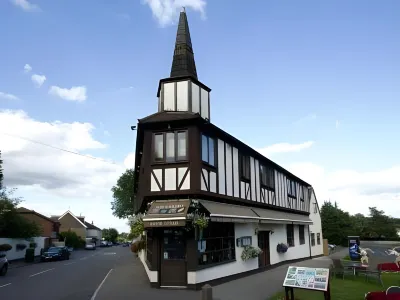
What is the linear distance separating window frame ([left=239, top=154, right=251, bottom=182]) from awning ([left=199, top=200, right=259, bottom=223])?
158 cm

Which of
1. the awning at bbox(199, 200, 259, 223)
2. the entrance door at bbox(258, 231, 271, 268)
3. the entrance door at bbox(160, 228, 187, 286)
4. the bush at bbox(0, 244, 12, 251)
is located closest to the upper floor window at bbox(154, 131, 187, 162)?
the awning at bbox(199, 200, 259, 223)

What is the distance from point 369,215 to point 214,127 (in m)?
79.4

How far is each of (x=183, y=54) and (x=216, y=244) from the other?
9529 millimetres

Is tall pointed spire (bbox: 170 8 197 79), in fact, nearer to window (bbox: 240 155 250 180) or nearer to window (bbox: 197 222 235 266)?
window (bbox: 240 155 250 180)

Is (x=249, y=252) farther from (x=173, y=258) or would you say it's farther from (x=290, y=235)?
(x=290, y=235)

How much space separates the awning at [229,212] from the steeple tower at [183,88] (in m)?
4.46

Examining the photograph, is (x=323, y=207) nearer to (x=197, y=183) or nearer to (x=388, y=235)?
(x=388, y=235)

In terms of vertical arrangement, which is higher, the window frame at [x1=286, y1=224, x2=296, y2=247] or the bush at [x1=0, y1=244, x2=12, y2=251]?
the window frame at [x1=286, y1=224, x2=296, y2=247]

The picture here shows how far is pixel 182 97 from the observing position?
16.9 m

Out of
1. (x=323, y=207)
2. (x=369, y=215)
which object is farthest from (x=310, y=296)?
(x=369, y=215)

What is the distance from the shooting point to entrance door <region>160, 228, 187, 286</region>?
→ 1400 centimetres

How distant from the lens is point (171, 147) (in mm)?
15016

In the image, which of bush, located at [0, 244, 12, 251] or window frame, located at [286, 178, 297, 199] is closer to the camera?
window frame, located at [286, 178, 297, 199]

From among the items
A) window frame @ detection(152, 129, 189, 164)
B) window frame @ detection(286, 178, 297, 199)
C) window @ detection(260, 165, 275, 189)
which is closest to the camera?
window frame @ detection(152, 129, 189, 164)
